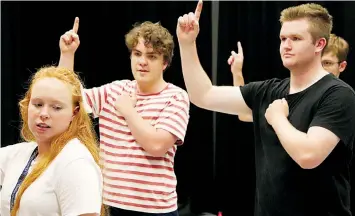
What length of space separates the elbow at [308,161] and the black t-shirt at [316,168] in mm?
73

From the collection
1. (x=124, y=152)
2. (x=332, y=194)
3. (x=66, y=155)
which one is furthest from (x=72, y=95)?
(x=332, y=194)

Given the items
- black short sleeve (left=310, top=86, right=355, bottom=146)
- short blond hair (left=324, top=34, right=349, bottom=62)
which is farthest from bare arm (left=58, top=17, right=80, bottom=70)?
short blond hair (left=324, top=34, right=349, bottom=62)

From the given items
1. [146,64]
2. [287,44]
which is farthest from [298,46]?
[146,64]

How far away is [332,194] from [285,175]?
6.4 inches

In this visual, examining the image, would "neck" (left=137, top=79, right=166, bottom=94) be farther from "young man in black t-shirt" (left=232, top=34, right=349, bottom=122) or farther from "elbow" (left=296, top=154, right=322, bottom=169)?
"elbow" (left=296, top=154, right=322, bottom=169)

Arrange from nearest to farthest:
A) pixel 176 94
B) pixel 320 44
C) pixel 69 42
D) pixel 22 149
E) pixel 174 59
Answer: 1. pixel 22 149
2. pixel 320 44
3. pixel 176 94
4. pixel 69 42
5. pixel 174 59

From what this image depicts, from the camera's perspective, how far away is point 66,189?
1589mm

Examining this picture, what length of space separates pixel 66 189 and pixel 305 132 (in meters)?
0.85

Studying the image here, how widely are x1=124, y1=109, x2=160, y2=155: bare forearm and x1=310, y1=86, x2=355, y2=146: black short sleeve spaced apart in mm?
635

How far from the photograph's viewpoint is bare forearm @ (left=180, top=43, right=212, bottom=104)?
7.59 ft

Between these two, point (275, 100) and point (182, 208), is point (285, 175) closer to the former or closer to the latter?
point (275, 100)

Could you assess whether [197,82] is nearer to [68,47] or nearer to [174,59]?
[68,47]

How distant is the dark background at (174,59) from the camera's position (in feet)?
13.8

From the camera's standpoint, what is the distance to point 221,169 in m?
4.24
